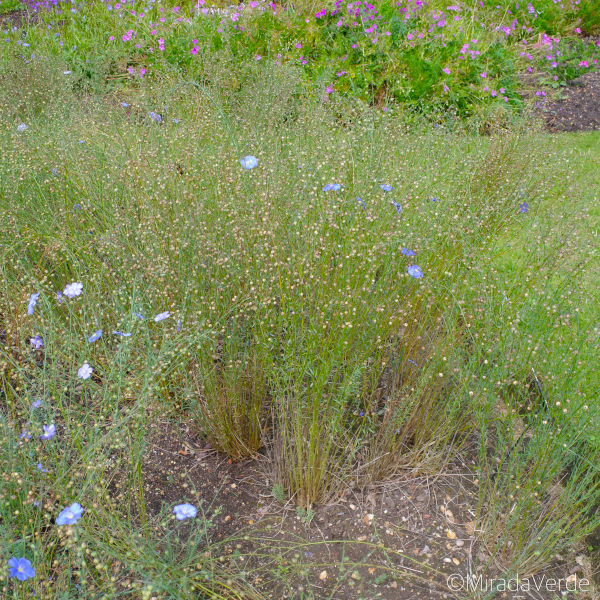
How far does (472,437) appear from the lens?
2393 mm

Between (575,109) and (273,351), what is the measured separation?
484 centimetres

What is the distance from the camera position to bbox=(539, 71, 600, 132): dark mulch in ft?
17.6

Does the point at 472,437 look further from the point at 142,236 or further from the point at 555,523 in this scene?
the point at 142,236

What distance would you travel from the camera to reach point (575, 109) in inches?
218

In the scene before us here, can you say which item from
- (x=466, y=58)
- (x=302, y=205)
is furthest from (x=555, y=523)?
(x=466, y=58)

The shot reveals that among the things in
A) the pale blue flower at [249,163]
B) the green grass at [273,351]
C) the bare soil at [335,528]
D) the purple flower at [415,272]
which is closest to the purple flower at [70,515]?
the green grass at [273,351]

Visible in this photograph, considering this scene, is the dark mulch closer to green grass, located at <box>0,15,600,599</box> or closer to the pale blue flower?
green grass, located at <box>0,15,600,599</box>

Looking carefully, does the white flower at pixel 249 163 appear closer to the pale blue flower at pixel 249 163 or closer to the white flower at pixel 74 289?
the pale blue flower at pixel 249 163

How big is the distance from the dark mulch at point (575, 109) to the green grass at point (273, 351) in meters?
2.69

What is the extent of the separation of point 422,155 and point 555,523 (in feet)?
8.26

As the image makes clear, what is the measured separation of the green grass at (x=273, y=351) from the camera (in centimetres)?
173

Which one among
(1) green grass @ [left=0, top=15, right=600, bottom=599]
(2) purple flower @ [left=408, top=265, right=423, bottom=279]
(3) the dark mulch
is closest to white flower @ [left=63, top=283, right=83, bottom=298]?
(1) green grass @ [left=0, top=15, right=600, bottom=599]

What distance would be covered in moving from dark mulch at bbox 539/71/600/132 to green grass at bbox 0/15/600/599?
2.69 m

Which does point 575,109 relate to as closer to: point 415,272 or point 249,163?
point 249,163
